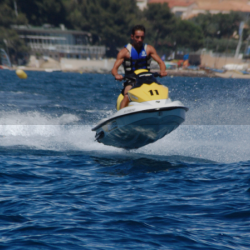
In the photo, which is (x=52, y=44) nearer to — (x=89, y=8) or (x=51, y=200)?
(x=89, y=8)

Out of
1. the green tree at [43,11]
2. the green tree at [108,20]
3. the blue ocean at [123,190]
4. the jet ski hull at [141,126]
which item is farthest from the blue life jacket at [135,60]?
the green tree at [43,11]

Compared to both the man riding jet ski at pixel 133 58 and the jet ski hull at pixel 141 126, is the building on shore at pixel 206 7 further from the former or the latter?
the jet ski hull at pixel 141 126

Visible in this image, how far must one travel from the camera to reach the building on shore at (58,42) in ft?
244

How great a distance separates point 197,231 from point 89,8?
72717 mm

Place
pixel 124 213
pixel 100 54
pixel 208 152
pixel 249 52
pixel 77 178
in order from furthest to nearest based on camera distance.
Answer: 1. pixel 100 54
2. pixel 249 52
3. pixel 208 152
4. pixel 77 178
5. pixel 124 213

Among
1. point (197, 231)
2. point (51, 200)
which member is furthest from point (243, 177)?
point (51, 200)

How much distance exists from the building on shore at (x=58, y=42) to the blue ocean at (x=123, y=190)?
67104 mm

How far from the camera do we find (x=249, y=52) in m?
68.5

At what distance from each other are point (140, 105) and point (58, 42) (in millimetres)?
73770

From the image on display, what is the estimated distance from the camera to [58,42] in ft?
253

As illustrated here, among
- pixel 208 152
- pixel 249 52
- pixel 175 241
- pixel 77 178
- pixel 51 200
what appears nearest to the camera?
pixel 175 241

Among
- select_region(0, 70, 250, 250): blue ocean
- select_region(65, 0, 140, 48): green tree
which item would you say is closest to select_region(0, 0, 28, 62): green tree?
select_region(65, 0, 140, 48): green tree

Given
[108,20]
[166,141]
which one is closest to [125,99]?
[166,141]

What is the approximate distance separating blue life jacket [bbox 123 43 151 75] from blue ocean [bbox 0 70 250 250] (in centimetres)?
166
